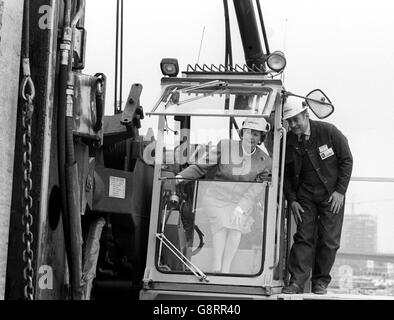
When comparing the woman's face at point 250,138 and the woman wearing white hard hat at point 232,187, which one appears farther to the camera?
the woman's face at point 250,138

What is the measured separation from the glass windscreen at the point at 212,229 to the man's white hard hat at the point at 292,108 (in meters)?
0.58

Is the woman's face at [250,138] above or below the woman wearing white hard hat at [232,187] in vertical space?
above

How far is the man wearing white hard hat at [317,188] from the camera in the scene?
17.7 feet

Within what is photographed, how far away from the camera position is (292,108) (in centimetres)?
522

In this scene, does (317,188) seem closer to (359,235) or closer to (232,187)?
(232,187)

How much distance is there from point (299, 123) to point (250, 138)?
529 mm

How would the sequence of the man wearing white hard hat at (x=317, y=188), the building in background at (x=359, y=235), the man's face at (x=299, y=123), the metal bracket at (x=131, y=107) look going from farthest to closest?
the building in background at (x=359, y=235), the man wearing white hard hat at (x=317, y=188), the man's face at (x=299, y=123), the metal bracket at (x=131, y=107)

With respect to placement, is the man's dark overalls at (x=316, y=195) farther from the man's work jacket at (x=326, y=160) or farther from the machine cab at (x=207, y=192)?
the machine cab at (x=207, y=192)

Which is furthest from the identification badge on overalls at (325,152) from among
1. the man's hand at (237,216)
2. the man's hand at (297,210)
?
the man's hand at (237,216)

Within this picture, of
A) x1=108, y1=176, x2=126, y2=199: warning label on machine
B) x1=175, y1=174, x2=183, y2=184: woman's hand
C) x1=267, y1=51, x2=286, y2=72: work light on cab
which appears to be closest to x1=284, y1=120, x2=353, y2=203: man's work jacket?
x1=267, y1=51, x2=286, y2=72: work light on cab

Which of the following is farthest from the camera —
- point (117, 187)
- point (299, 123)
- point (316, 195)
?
point (316, 195)

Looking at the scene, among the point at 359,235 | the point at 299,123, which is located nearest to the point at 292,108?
the point at 299,123

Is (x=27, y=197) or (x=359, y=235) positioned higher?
(x=27, y=197)
